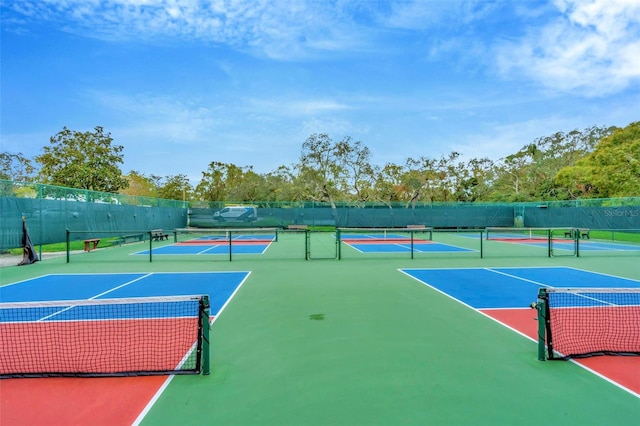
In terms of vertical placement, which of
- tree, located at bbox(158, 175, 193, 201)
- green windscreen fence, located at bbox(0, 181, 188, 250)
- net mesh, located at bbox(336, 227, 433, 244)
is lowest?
net mesh, located at bbox(336, 227, 433, 244)

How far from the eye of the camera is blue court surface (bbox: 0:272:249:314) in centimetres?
687

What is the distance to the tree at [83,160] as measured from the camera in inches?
1064

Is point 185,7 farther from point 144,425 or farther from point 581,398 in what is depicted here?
point 581,398

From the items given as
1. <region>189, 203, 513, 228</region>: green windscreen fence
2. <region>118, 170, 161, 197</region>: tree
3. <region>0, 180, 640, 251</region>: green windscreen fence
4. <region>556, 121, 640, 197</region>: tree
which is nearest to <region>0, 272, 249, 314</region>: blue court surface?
<region>0, 180, 640, 251</region>: green windscreen fence

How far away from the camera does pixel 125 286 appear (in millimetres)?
7840

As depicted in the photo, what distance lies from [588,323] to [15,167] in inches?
1769

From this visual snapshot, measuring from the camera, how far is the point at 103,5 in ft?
40.1

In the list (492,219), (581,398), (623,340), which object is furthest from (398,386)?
(492,219)

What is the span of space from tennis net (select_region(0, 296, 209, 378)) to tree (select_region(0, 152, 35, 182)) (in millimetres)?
37050

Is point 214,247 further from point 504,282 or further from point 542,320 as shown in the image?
point 542,320

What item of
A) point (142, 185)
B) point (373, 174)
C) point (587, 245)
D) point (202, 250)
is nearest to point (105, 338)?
point (202, 250)

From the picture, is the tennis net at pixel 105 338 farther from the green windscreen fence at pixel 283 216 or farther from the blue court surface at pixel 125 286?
the green windscreen fence at pixel 283 216

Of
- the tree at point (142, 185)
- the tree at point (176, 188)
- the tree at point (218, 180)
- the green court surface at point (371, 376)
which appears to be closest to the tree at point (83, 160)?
the tree at point (218, 180)

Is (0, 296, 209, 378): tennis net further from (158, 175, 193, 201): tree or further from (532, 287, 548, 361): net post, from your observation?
(158, 175, 193, 201): tree
